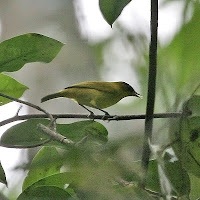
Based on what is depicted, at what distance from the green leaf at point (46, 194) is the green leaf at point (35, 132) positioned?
10 centimetres

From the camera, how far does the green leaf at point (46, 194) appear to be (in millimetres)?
438

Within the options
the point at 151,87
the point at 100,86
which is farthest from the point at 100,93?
the point at 151,87

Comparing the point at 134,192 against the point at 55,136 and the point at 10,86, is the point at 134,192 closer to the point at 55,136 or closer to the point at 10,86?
the point at 55,136

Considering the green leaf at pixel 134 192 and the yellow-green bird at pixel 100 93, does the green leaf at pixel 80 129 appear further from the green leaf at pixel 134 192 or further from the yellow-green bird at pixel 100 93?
the green leaf at pixel 134 192

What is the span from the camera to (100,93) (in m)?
0.60

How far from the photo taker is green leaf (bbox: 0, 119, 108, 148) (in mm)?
560

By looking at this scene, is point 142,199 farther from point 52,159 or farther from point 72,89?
point 72,89

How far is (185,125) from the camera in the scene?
392 mm

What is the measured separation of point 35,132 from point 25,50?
11 cm

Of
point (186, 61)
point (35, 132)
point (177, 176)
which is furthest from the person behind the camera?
point (35, 132)

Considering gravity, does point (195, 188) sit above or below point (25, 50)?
below

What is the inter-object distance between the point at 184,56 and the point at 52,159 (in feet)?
0.39

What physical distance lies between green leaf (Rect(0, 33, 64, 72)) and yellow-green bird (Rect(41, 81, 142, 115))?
0.06 meters

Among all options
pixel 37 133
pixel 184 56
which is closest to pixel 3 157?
pixel 37 133
